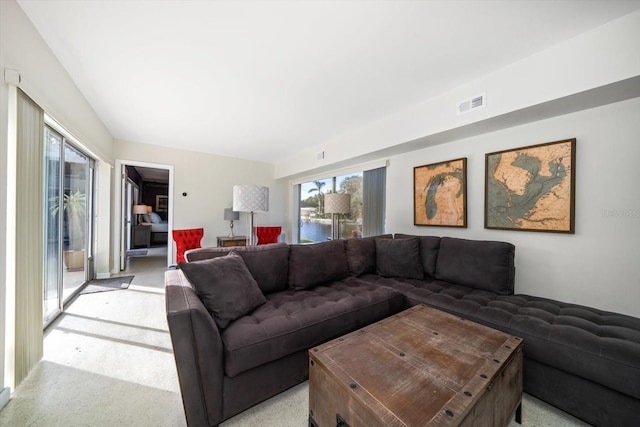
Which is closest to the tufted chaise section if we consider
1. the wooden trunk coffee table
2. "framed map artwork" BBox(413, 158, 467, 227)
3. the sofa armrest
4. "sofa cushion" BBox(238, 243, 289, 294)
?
the wooden trunk coffee table

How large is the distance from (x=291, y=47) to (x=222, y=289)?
1993 mm

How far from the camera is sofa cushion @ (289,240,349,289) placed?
2.33 m

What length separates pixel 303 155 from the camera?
5.18 meters

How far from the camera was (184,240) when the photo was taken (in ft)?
13.7

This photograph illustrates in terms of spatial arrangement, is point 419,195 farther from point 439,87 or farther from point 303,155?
point 303,155

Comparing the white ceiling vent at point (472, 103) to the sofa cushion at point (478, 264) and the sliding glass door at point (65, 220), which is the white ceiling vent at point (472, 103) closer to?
the sofa cushion at point (478, 264)

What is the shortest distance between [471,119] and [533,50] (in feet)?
2.10

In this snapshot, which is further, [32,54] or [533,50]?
[533,50]

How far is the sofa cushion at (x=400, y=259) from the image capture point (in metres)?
2.73

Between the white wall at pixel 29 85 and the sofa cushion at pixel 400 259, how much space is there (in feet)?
10.1

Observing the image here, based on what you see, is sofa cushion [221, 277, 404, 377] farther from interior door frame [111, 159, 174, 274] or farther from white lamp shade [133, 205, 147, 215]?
white lamp shade [133, 205, 147, 215]

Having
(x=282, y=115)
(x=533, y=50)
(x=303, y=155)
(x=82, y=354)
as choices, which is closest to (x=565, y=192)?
(x=533, y=50)

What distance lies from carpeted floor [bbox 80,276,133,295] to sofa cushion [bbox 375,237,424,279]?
3940mm

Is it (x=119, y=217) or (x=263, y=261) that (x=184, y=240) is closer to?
(x=119, y=217)
